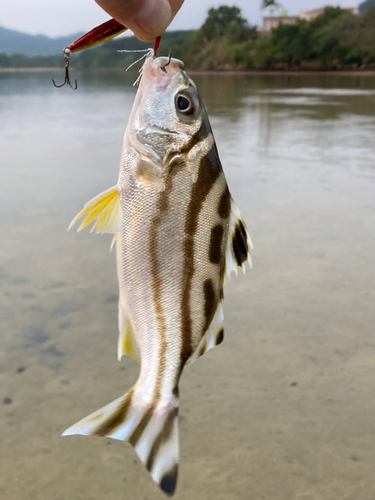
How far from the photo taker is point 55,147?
26.5 feet

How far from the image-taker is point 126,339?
132 centimetres

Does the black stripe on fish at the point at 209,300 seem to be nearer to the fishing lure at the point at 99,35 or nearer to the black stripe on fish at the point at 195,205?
the black stripe on fish at the point at 195,205

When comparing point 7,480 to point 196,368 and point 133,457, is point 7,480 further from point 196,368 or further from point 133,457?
point 196,368

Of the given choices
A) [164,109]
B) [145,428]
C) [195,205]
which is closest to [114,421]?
[145,428]

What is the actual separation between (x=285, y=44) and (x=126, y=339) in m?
42.0

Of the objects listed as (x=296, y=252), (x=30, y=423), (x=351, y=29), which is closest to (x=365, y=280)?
(x=296, y=252)

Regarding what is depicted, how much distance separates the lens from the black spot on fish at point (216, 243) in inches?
48.6

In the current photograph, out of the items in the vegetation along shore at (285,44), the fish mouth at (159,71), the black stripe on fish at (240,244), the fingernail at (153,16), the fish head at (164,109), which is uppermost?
the vegetation along shore at (285,44)

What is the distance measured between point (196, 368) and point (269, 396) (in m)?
0.41

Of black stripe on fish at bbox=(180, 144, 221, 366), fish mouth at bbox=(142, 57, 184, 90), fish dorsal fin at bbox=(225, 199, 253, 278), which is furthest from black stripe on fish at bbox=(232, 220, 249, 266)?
fish mouth at bbox=(142, 57, 184, 90)

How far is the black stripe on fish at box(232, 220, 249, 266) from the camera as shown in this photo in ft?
4.18

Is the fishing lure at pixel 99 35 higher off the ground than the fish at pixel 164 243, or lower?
higher

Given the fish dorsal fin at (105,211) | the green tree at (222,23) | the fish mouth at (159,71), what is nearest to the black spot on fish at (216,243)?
the fish dorsal fin at (105,211)

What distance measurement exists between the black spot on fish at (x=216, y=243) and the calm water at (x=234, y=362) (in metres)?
1.13
